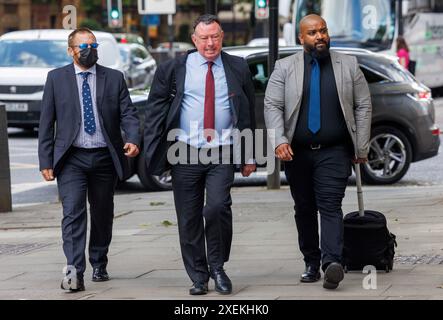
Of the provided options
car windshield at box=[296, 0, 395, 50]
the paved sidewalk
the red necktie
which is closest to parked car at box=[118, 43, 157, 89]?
car windshield at box=[296, 0, 395, 50]

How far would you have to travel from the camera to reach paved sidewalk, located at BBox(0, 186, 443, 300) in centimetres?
851

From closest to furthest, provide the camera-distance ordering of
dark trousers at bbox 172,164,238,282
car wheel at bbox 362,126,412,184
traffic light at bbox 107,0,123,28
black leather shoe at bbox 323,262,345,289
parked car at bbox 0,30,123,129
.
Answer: black leather shoe at bbox 323,262,345,289
dark trousers at bbox 172,164,238,282
car wheel at bbox 362,126,412,184
parked car at bbox 0,30,123,129
traffic light at bbox 107,0,123,28

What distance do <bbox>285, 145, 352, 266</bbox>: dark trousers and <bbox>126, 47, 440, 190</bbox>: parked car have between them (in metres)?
7.08

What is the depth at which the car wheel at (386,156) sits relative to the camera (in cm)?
1592

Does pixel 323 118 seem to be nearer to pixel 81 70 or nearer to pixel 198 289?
pixel 198 289

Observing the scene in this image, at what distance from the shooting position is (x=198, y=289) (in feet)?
27.6

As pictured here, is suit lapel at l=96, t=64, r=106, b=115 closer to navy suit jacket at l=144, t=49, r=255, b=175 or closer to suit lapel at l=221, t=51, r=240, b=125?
navy suit jacket at l=144, t=49, r=255, b=175

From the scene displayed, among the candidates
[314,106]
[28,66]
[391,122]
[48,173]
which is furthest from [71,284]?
[28,66]

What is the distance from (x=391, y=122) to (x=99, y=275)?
746cm

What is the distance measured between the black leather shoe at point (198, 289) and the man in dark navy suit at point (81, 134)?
2.83 feet

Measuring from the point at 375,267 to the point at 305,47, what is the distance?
158cm

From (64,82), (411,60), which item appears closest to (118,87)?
(64,82)

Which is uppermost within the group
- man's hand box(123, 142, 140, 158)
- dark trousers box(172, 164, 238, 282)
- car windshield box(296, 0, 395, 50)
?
man's hand box(123, 142, 140, 158)
